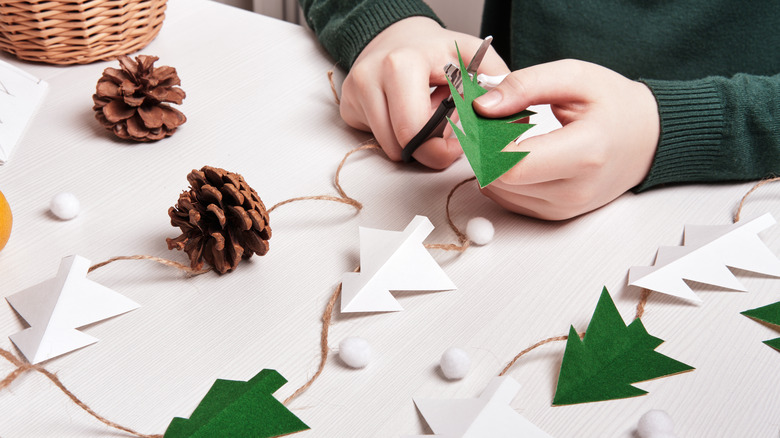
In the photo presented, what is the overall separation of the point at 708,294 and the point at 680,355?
0.08 meters

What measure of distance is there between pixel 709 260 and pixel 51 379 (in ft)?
1.64

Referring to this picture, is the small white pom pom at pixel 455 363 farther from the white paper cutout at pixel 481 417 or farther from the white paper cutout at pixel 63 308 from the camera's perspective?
the white paper cutout at pixel 63 308

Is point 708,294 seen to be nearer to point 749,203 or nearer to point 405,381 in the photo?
point 749,203

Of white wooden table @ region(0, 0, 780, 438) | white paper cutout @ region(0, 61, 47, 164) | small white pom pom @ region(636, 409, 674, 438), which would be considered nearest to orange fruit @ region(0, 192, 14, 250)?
white wooden table @ region(0, 0, 780, 438)

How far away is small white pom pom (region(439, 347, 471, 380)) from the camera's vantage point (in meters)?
0.42

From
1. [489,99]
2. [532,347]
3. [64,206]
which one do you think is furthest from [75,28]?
[532,347]

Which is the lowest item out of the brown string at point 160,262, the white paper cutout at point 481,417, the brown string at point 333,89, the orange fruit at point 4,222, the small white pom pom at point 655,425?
the brown string at point 333,89

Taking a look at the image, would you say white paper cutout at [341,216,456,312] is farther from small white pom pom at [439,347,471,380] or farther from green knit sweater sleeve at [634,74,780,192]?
green knit sweater sleeve at [634,74,780,192]

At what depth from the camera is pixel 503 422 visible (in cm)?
39

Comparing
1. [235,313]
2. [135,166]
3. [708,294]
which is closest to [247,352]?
[235,313]

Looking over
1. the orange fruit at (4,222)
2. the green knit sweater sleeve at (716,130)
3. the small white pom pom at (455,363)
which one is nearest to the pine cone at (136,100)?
the orange fruit at (4,222)

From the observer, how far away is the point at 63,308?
1.45 ft

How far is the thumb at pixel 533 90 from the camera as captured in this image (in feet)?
1.64

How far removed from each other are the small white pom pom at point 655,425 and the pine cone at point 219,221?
0.95ft
